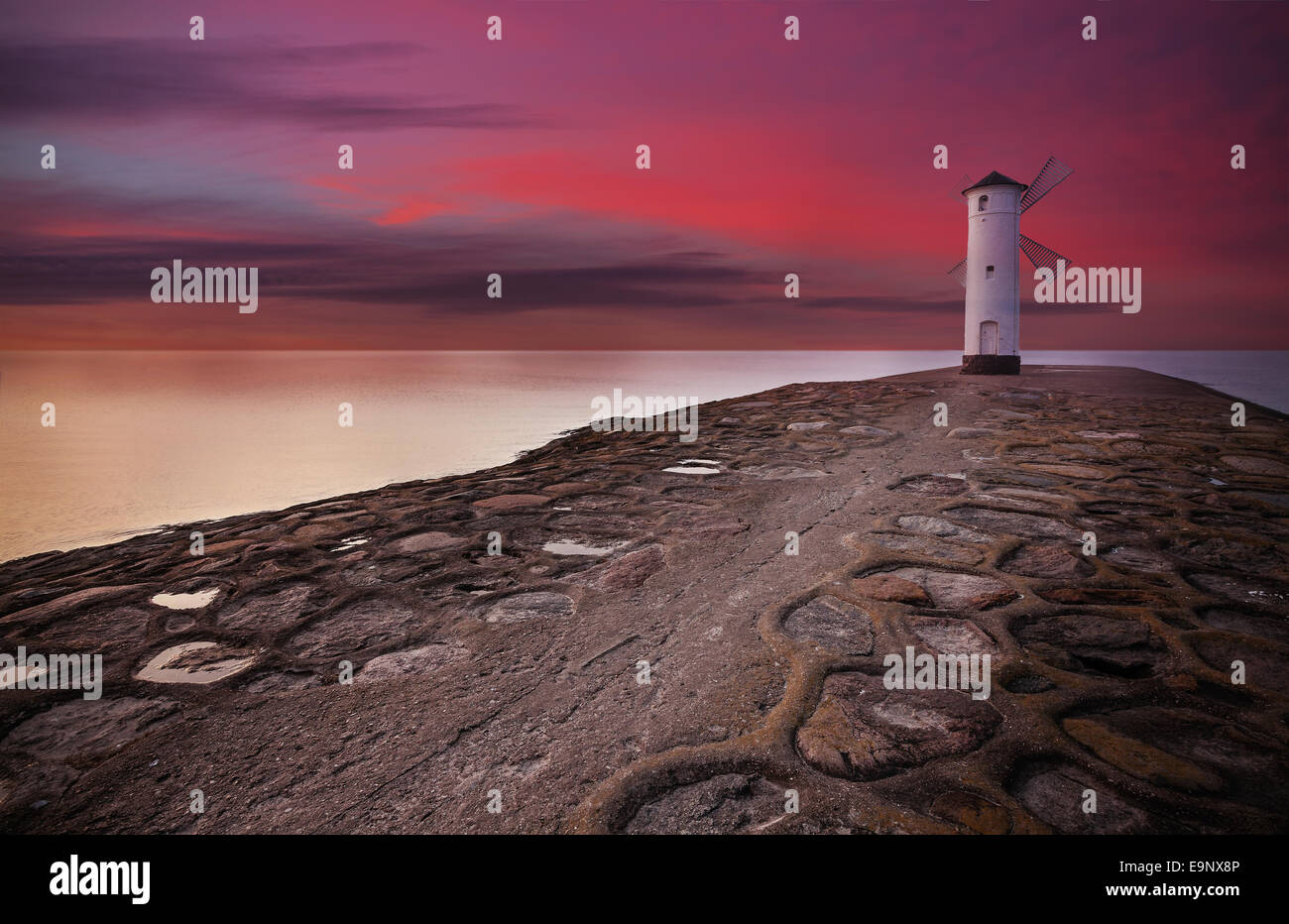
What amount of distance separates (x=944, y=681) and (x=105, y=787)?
339cm

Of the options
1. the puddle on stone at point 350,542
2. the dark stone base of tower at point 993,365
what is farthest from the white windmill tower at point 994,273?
the puddle on stone at point 350,542

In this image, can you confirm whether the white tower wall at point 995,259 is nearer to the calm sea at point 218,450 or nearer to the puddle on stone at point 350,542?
the calm sea at point 218,450

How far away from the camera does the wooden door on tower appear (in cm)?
1764

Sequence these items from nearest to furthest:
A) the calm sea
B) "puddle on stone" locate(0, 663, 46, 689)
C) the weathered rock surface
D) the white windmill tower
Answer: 1. the weathered rock surface
2. "puddle on stone" locate(0, 663, 46, 689)
3. the calm sea
4. the white windmill tower

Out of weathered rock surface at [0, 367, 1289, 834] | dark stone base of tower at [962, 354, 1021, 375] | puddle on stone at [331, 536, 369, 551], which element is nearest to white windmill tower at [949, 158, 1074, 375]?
dark stone base of tower at [962, 354, 1021, 375]

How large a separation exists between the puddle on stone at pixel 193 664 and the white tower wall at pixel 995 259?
19.1m

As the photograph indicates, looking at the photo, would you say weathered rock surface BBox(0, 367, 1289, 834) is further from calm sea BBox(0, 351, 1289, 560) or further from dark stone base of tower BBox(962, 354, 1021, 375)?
dark stone base of tower BBox(962, 354, 1021, 375)

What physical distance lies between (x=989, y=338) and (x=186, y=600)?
19.3m

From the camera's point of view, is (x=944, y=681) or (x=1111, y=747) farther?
(x=944, y=681)

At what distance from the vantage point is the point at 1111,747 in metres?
2.32

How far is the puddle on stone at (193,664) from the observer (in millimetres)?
3035

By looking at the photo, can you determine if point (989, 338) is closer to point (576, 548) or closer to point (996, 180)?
point (996, 180)
